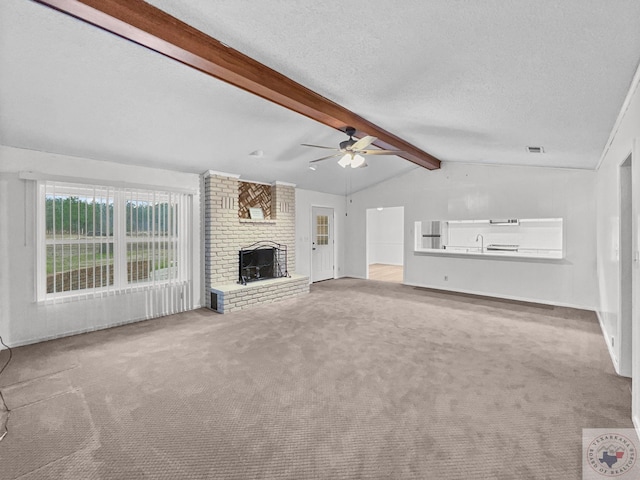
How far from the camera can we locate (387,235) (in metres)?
11.2

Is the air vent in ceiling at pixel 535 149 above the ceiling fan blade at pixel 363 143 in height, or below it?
above

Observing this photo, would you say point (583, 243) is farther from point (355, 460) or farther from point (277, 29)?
point (277, 29)

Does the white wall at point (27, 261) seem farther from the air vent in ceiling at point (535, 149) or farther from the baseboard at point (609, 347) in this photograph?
the baseboard at point (609, 347)

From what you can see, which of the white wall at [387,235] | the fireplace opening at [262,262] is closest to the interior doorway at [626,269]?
the fireplace opening at [262,262]

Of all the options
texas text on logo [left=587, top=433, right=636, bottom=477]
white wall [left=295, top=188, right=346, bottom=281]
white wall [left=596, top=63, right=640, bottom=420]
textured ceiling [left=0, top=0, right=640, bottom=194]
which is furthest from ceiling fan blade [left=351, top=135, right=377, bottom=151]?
white wall [left=295, top=188, right=346, bottom=281]

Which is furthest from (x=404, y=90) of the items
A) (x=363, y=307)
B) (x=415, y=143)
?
(x=363, y=307)

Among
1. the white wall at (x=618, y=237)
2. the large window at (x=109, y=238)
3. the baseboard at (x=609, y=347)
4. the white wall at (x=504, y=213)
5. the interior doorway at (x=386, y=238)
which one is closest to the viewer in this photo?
the white wall at (x=618, y=237)

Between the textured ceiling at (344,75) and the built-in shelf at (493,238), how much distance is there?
1944 mm

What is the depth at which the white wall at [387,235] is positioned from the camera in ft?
35.6

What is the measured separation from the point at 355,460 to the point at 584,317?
4.81 m

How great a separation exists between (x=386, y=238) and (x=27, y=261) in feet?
32.2

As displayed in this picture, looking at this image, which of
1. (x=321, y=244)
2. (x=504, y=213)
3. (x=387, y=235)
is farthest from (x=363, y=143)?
(x=387, y=235)

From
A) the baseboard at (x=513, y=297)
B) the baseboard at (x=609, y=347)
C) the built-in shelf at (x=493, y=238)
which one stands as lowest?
the baseboard at (x=609, y=347)

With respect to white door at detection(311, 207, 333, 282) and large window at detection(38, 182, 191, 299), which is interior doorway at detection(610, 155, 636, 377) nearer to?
large window at detection(38, 182, 191, 299)
